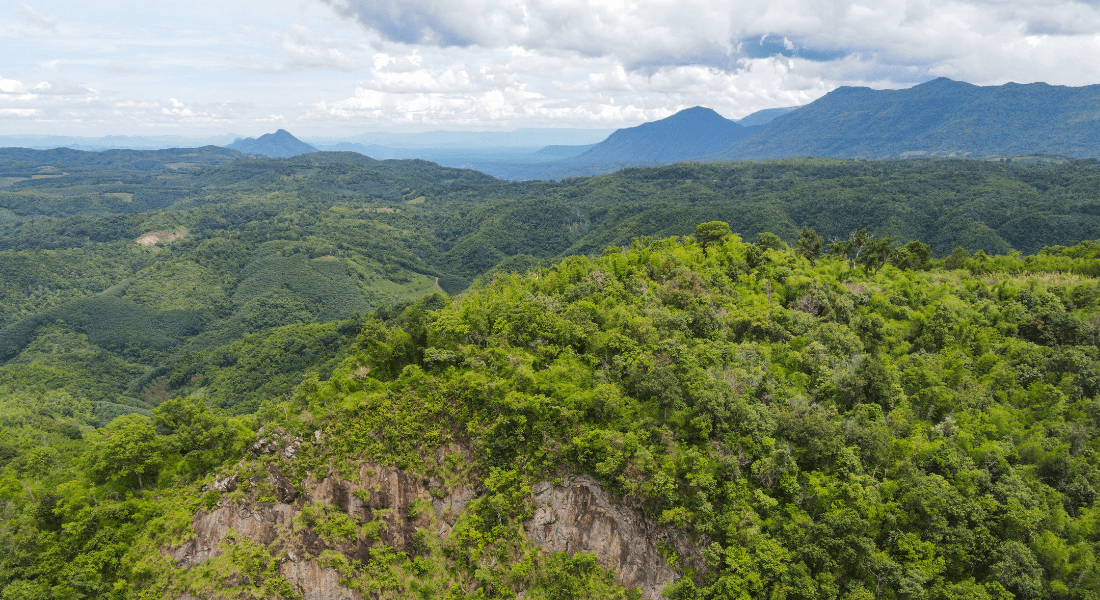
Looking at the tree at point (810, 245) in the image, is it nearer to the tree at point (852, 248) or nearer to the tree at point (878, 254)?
the tree at point (852, 248)

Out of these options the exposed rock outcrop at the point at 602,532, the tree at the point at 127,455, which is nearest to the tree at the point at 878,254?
the exposed rock outcrop at the point at 602,532

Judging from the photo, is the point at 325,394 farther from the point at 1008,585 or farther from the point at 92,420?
→ the point at 92,420

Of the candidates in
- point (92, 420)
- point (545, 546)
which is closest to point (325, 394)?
point (545, 546)

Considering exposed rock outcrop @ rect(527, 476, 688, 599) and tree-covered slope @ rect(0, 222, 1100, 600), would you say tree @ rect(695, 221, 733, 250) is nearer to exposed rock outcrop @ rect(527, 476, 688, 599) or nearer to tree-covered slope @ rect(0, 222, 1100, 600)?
tree-covered slope @ rect(0, 222, 1100, 600)

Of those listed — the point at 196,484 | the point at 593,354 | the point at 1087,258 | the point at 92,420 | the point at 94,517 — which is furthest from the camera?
the point at 92,420

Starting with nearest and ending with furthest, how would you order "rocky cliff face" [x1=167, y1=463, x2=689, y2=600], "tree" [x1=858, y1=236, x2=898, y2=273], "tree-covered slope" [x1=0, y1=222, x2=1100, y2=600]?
1. "tree-covered slope" [x1=0, y1=222, x2=1100, y2=600]
2. "rocky cliff face" [x1=167, y1=463, x2=689, y2=600]
3. "tree" [x1=858, y1=236, x2=898, y2=273]

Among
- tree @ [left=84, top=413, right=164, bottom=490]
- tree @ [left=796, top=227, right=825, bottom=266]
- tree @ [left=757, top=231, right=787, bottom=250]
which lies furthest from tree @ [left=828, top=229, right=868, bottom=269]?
tree @ [left=84, top=413, right=164, bottom=490]
